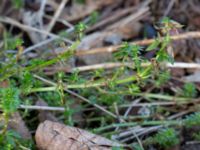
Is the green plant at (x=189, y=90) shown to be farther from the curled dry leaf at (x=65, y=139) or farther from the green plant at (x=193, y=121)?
the curled dry leaf at (x=65, y=139)

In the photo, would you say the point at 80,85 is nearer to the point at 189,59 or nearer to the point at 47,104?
the point at 47,104

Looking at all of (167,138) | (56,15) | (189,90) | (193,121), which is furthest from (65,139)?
(56,15)

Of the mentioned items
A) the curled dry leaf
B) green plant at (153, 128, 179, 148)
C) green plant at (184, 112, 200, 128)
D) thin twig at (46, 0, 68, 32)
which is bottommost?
green plant at (153, 128, 179, 148)

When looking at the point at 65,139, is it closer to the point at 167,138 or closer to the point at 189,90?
the point at 167,138

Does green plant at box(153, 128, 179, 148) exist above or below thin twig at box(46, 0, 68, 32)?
below

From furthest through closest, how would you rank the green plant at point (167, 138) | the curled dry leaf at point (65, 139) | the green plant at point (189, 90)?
the green plant at point (189, 90), the green plant at point (167, 138), the curled dry leaf at point (65, 139)

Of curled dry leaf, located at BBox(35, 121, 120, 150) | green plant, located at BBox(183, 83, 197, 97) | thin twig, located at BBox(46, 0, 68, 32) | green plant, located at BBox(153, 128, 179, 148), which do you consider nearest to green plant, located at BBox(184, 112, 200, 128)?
green plant, located at BBox(153, 128, 179, 148)

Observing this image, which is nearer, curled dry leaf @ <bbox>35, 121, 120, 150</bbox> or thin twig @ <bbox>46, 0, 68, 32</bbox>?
curled dry leaf @ <bbox>35, 121, 120, 150</bbox>

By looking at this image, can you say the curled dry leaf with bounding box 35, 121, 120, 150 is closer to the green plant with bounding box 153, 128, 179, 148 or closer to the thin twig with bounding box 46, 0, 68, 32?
the green plant with bounding box 153, 128, 179, 148

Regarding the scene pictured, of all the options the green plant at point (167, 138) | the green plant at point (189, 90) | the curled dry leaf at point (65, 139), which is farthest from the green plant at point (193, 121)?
the curled dry leaf at point (65, 139)

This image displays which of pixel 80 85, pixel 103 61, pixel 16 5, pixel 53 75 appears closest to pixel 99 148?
pixel 80 85
